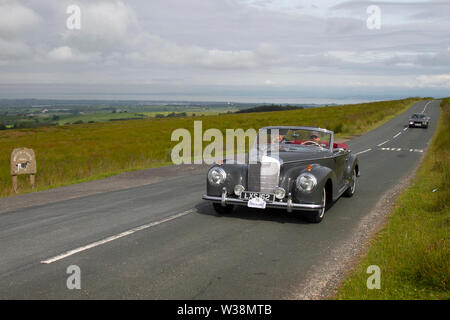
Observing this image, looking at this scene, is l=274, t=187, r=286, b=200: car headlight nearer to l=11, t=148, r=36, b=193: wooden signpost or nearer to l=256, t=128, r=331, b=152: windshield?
l=256, t=128, r=331, b=152: windshield

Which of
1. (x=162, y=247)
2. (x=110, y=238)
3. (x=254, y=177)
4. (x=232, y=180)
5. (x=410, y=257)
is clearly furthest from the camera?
(x=232, y=180)

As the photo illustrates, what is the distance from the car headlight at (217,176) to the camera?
732 centimetres

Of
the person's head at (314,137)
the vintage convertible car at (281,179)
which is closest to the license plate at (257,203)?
the vintage convertible car at (281,179)

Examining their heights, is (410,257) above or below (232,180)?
below

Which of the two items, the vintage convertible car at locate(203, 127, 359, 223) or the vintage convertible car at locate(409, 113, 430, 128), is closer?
the vintage convertible car at locate(203, 127, 359, 223)

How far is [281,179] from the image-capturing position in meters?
7.03

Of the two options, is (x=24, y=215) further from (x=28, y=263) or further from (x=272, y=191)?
(x=272, y=191)

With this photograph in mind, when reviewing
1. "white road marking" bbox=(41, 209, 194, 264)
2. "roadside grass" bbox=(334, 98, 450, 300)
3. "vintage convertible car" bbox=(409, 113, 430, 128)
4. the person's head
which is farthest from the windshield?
"vintage convertible car" bbox=(409, 113, 430, 128)

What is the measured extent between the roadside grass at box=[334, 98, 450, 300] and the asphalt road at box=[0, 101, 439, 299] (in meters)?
0.57

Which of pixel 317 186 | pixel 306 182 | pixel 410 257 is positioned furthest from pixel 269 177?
pixel 410 257

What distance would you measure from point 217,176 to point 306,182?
1612 millimetres

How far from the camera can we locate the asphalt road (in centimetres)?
438

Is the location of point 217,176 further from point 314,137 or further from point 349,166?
point 349,166
